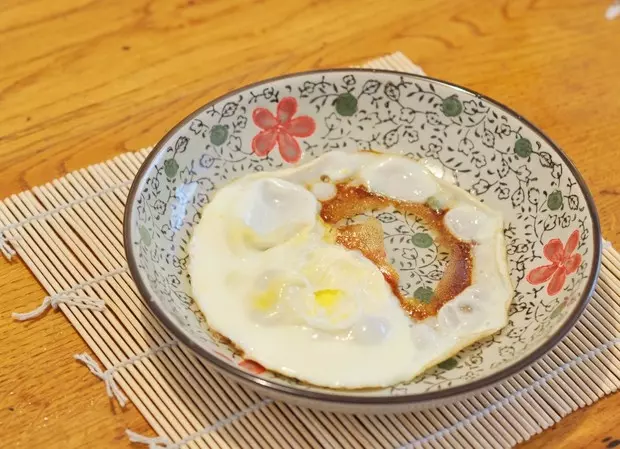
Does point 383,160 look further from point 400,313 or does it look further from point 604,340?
point 604,340

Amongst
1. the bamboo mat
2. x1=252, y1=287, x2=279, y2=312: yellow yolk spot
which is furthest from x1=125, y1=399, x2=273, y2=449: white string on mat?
x1=252, y1=287, x2=279, y2=312: yellow yolk spot

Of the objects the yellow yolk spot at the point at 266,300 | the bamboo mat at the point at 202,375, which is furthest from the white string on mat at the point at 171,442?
the yellow yolk spot at the point at 266,300

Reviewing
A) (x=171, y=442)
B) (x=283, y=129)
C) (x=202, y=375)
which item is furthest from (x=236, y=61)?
(x=171, y=442)

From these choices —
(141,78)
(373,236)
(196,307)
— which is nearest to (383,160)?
(373,236)

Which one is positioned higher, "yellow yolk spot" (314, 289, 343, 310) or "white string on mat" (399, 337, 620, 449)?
"yellow yolk spot" (314, 289, 343, 310)

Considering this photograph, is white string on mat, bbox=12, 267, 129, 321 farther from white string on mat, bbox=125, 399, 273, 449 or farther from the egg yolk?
the egg yolk

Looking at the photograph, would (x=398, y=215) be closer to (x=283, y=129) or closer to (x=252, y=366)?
(x=283, y=129)
